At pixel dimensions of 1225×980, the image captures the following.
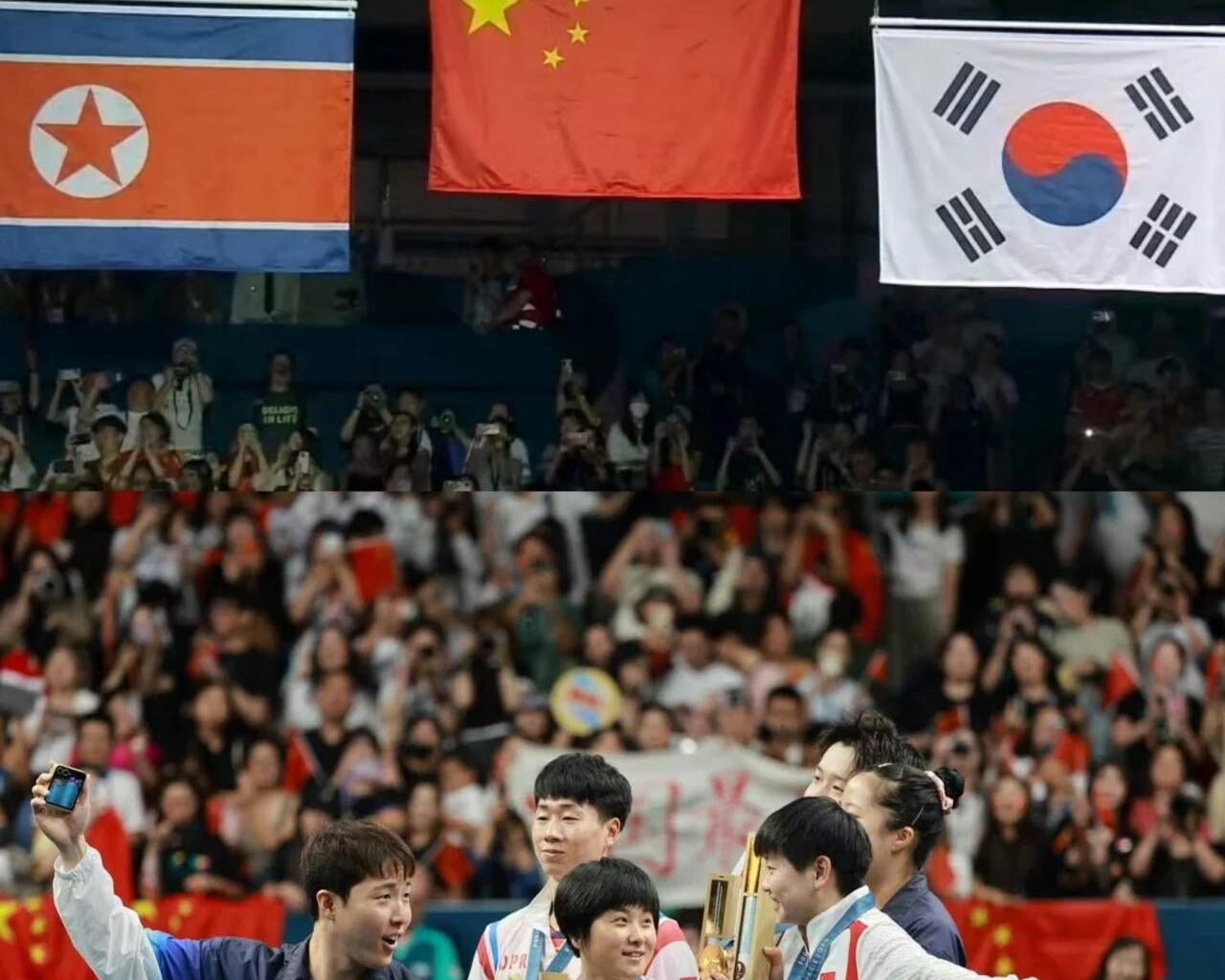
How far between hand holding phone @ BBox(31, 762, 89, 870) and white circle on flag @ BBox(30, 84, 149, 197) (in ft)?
16.9

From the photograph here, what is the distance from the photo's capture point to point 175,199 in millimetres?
9367

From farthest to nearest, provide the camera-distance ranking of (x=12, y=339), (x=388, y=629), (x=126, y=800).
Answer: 1. (x=12, y=339)
2. (x=388, y=629)
3. (x=126, y=800)

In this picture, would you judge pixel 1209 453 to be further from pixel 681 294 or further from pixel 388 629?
pixel 388 629

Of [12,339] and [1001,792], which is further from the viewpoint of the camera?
[12,339]

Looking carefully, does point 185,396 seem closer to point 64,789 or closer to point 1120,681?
point 1120,681

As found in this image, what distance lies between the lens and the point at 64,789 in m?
4.57

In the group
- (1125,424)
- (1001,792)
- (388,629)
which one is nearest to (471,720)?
(388,629)

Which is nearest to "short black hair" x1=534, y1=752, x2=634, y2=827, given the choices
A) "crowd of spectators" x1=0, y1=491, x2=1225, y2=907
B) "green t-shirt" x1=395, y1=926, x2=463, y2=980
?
"green t-shirt" x1=395, y1=926, x2=463, y2=980

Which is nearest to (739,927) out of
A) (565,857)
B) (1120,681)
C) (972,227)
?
(565,857)

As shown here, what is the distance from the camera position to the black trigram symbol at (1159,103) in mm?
9742

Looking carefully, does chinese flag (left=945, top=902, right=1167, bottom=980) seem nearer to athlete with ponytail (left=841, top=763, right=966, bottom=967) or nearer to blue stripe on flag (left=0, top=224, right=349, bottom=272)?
blue stripe on flag (left=0, top=224, right=349, bottom=272)

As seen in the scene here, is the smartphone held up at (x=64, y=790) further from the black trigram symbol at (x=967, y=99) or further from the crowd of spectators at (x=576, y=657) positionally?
the crowd of spectators at (x=576, y=657)

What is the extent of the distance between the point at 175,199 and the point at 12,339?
4.69 meters

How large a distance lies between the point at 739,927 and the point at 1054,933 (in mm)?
6506
